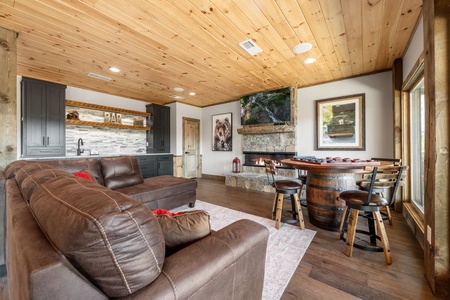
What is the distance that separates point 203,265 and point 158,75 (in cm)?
383

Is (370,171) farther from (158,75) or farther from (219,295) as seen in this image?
(158,75)

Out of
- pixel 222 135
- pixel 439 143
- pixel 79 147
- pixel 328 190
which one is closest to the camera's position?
pixel 439 143

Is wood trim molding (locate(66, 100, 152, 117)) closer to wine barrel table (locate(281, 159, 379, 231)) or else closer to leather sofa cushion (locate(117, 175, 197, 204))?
leather sofa cushion (locate(117, 175, 197, 204))

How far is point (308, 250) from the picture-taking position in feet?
6.70

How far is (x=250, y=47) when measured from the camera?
9.02ft

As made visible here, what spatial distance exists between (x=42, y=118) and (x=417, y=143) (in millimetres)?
6513

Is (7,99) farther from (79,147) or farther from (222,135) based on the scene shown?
(222,135)

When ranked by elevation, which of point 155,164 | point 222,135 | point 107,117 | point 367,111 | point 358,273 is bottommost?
point 358,273

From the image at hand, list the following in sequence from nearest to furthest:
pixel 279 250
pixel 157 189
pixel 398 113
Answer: pixel 279 250, pixel 157 189, pixel 398 113

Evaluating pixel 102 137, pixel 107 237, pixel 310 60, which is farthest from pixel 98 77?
pixel 107 237

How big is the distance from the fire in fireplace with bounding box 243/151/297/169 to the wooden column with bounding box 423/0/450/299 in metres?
3.24

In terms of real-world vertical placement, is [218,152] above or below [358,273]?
above

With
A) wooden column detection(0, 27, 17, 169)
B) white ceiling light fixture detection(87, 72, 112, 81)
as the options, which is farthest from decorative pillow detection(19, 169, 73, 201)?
white ceiling light fixture detection(87, 72, 112, 81)

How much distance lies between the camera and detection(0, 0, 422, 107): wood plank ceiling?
1994mm
